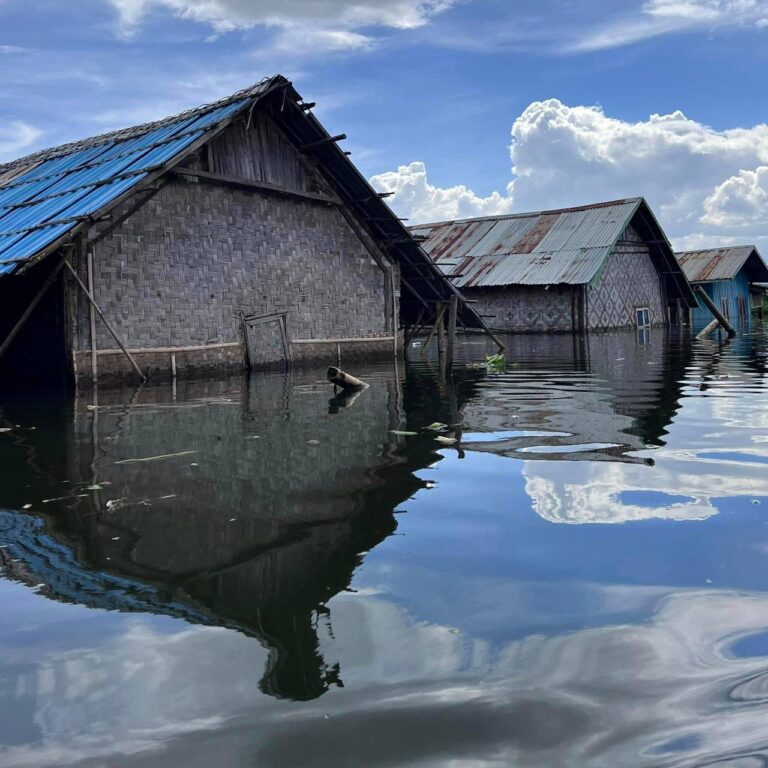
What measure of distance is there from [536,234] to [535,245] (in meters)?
0.87

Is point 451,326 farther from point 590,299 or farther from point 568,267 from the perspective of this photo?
point 590,299

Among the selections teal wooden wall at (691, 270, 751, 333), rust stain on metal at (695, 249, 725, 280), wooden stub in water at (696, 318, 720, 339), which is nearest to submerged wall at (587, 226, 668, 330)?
wooden stub in water at (696, 318, 720, 339)

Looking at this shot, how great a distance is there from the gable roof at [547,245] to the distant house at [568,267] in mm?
34

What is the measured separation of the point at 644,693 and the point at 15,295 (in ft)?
42.0

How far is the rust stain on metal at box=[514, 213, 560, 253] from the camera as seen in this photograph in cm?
2852

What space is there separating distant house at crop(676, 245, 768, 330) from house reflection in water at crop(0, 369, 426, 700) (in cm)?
3208

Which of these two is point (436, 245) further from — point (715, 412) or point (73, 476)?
point (73, 476)

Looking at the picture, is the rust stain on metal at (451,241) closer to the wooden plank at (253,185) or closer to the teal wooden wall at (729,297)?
the teal wooden wall at (729,297)

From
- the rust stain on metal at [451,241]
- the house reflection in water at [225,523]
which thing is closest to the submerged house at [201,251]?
the house reflection in water at [225,523]

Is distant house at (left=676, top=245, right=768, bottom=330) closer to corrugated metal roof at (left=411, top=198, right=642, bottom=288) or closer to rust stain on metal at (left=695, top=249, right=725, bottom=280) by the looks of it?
rust stain on metal at (left=695, top=249, right=725, bottom=280)

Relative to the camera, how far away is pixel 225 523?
4051 millimetres

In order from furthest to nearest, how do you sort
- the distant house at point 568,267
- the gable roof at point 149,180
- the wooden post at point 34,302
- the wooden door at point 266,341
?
1. the distant house at point 568,267
2. the wooden door at point 266,341
3. the gable roof at point 149,180
4. the wooden post at point 34,302

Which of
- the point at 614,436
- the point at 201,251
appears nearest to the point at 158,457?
the point at 614,436

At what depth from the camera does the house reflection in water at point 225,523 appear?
115 inches
